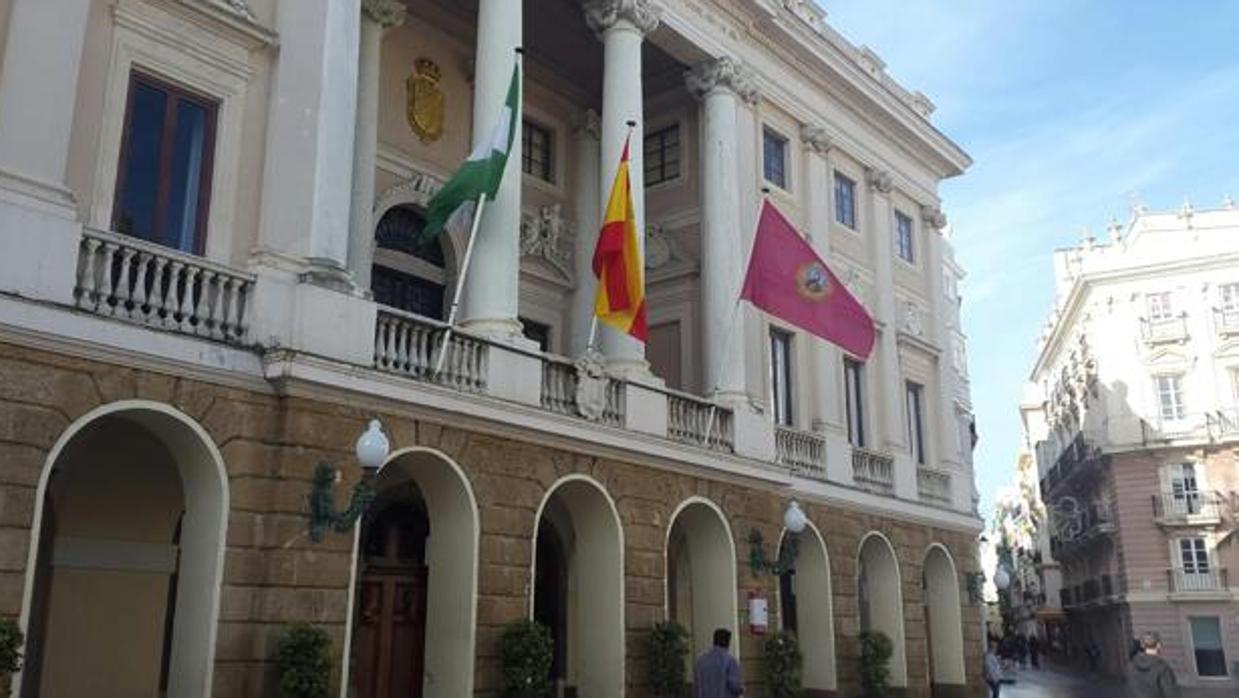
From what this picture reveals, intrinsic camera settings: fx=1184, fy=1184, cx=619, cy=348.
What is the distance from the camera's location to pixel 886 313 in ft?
85.7

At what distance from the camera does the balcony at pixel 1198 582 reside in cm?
4541

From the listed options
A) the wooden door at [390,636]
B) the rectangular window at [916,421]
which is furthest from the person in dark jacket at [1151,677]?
the rectangular window at [916,421]

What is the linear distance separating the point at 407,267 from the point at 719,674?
29.7ft

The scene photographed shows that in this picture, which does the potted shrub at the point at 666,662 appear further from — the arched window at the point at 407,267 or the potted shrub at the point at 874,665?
the arched window at the point at 407,267

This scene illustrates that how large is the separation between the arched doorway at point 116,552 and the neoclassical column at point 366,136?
466 centimetres

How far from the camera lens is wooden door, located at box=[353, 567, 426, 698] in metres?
15.8

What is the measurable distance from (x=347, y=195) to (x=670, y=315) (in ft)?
32.5

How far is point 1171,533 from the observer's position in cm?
4719

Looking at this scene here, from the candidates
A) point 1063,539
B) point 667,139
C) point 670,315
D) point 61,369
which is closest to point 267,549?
point 61,369

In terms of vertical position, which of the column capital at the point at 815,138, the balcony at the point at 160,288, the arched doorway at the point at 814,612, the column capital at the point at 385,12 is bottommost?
the arched doorway at the point at 814,612

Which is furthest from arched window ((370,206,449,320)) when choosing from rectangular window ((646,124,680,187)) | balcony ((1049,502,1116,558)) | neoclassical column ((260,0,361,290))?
balcony ((1049,502,1116,558))

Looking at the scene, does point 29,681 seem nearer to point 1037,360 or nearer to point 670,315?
point 670,315

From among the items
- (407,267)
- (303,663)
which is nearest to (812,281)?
(407,267)

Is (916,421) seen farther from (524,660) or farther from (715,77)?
(524,660)
